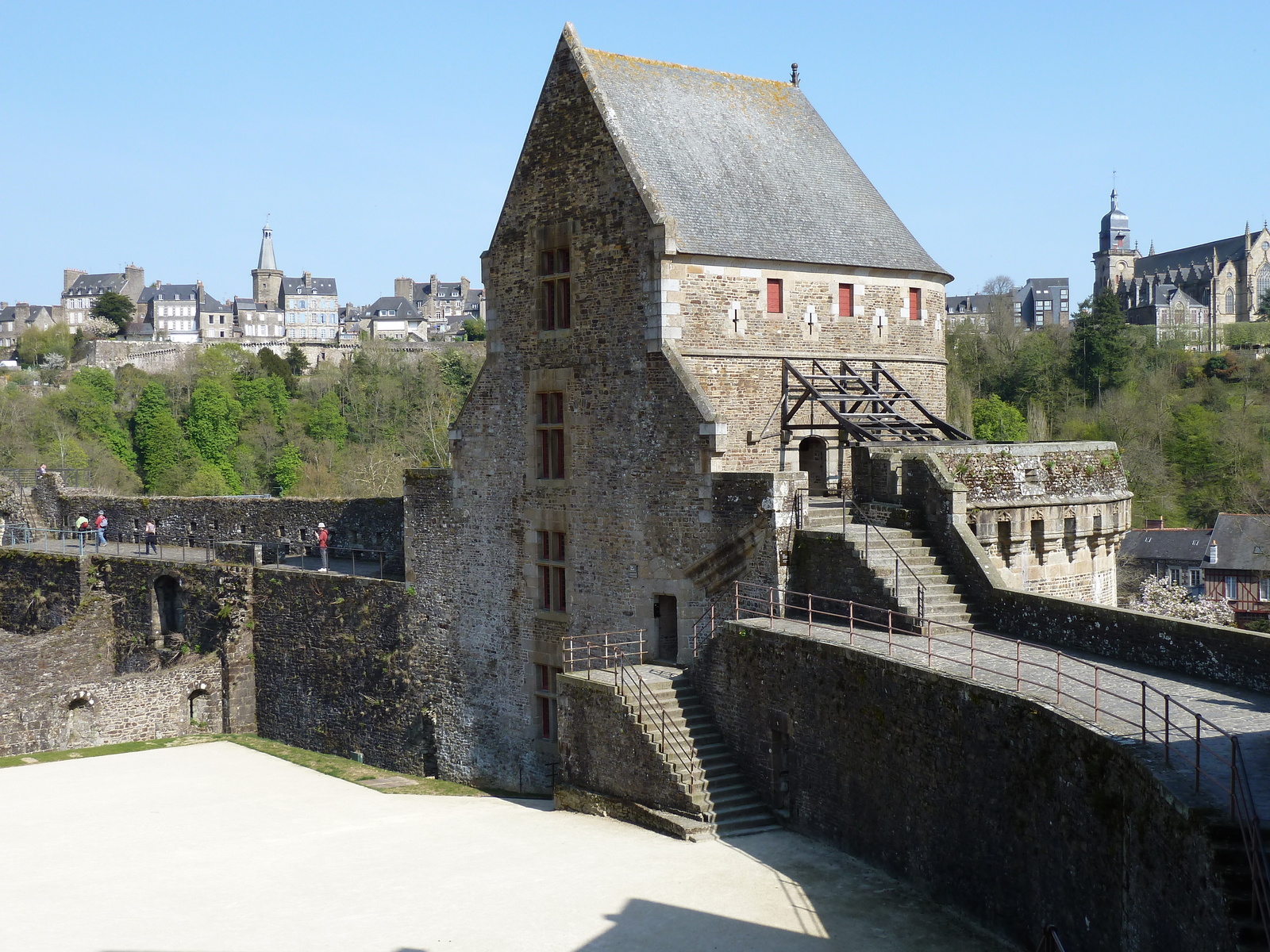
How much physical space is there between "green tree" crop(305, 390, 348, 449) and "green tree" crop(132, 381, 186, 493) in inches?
289

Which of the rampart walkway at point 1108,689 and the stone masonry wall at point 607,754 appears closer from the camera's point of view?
the rampart walkway at point 1108,689

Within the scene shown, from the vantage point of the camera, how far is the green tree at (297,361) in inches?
3482

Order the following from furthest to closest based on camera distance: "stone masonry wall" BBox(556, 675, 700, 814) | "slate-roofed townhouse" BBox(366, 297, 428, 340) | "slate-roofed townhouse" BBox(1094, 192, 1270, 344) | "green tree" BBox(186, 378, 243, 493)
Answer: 1. "slate-roofed townhouse" BBox(366, 297, 428, 340)
2. "slate-roofed townhouse" BBox(1094, 192, 1270, 344)
3. "green tree" BBox(186, 378, 243, 493)
4. "stone masonry wall" BBox(556, 675, 700, 814)

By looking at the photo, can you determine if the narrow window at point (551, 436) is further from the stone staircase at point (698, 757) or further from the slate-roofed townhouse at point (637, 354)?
the stone staircase at point (698, 757)

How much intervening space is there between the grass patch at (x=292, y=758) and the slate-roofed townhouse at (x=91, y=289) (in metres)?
126

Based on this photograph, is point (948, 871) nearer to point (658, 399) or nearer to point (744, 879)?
point (744, 879)

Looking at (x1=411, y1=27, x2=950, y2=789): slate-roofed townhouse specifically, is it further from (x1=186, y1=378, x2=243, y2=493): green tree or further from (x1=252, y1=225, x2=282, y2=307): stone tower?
(x1=252, y1=225, x2=282, y2=307): stone tower

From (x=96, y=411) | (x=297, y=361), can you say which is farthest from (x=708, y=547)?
(x=297, y=361)

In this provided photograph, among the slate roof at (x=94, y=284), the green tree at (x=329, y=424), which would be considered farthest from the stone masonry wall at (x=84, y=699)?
the slate roof at (x=94, y=284)

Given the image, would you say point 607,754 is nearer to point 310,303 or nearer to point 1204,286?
point 1204,286

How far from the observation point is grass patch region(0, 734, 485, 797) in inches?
866

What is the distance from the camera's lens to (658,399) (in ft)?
63.8

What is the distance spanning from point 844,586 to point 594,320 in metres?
5.74

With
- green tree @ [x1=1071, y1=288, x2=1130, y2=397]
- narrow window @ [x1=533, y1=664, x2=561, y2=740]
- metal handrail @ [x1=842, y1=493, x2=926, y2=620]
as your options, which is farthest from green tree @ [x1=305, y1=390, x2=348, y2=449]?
metal handrail @ [x1=842, y1=493, x2=926, y2=620]
